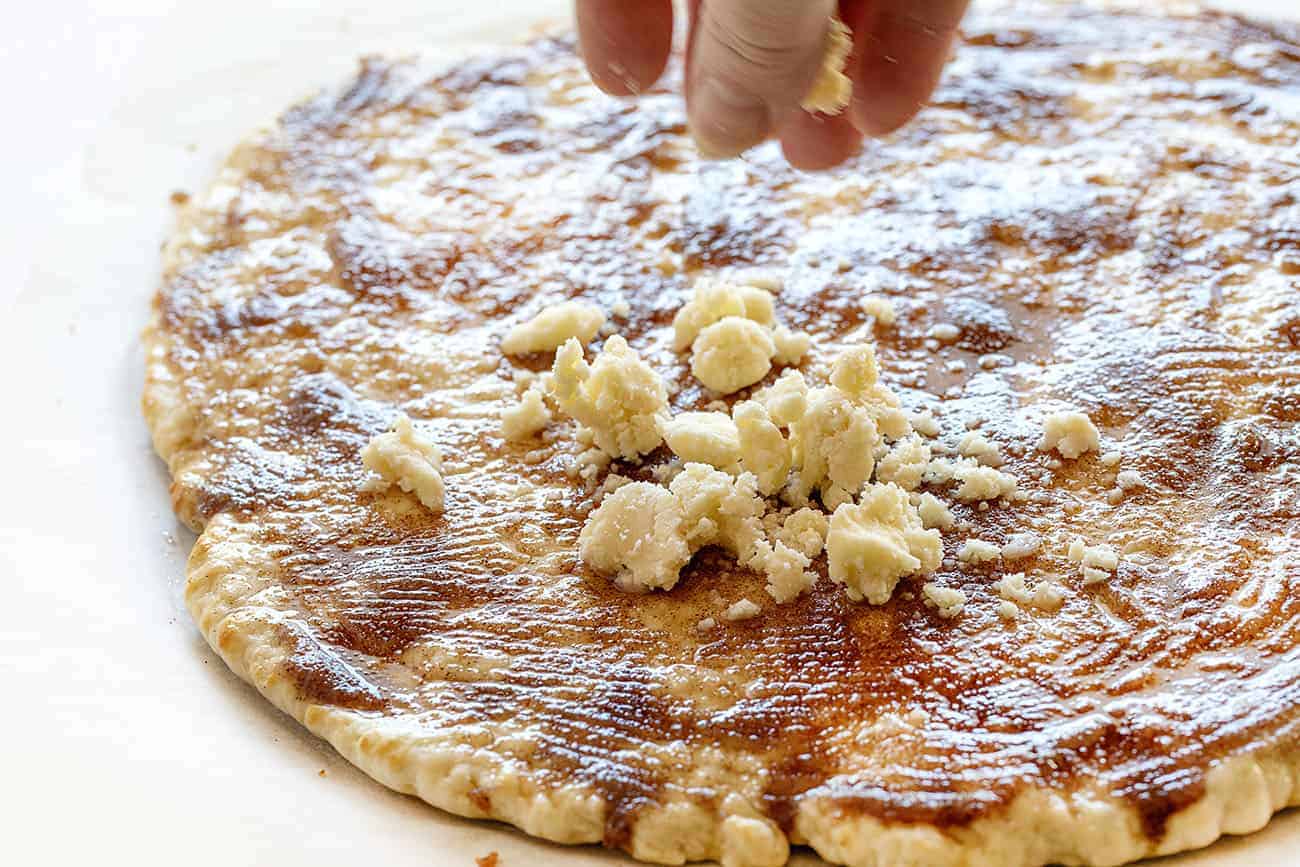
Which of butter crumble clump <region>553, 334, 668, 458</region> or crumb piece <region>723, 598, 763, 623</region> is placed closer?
crumb piece <region>723, 598, 763, 623</region>

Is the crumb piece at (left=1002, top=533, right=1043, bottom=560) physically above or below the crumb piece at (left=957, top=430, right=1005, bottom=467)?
below

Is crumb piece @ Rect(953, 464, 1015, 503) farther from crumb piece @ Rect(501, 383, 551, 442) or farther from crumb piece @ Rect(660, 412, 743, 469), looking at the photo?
crumb piece @ Rect(501, 383, 551, 442)

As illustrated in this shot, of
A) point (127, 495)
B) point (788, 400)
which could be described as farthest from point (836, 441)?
point (127, 495)

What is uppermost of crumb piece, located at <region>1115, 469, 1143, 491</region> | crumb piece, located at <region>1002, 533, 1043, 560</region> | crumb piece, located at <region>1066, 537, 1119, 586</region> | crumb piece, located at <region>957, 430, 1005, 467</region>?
crumb piece, located at <region>1115, 469, 1143, 491</region>

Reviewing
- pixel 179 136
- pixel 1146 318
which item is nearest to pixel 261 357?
pixel 179 136

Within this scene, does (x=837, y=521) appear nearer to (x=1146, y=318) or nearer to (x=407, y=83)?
(x=1146, y=318)

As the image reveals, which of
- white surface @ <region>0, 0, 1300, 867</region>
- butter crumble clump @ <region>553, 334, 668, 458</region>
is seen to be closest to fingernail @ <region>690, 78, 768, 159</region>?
butter crumble clump @ <region>553, 334, 668, 458</region>

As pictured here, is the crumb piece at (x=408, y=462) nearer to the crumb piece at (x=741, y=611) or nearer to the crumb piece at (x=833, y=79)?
the crumb piece at (x=741, y=611)
